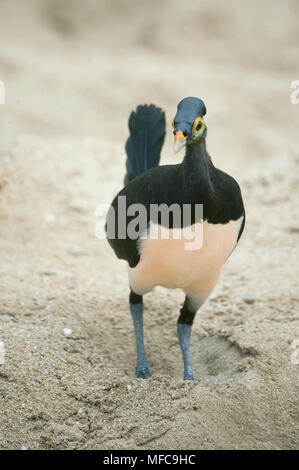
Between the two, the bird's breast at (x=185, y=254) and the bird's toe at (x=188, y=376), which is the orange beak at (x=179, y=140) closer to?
the bird's breast at (x=185, y=254)

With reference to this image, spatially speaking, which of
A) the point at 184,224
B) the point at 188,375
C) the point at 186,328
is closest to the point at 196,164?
the point at 184,224

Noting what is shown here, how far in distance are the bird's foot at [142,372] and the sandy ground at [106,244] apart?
0.14 m

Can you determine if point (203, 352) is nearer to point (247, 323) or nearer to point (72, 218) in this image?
point (247, 323)

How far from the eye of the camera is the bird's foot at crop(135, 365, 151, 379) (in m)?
3.80

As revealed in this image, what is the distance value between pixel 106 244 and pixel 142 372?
2.15m

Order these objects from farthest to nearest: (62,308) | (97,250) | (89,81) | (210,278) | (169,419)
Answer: (89,81) → (97,250) → (62,308) → (210,278) → (169,419)

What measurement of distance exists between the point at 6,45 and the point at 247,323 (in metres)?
7.11

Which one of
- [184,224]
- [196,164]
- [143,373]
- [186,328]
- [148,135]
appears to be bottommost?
[143,373]

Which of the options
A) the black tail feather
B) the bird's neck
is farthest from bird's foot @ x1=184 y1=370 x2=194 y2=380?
the black tail feather

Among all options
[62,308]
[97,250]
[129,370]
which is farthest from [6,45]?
[129,370]

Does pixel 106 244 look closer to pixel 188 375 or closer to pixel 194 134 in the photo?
pixel 188 375

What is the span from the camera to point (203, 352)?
4.12 m

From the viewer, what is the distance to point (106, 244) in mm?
5773

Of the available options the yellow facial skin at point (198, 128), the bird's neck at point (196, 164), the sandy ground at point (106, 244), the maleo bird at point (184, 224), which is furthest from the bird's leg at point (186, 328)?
the yellow facial skin at point (198, 128)
